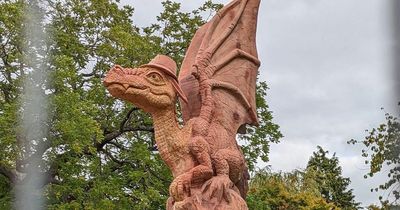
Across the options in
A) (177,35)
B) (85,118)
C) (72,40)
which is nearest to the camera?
(85,118)

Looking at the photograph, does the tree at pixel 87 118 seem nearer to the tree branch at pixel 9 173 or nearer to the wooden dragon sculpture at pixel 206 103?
the tree branch at pixel 9 173

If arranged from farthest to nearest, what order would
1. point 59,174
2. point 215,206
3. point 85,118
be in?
point 59,174 → point 85,118 → point 215,206

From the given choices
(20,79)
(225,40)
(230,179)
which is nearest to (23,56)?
(20,79)

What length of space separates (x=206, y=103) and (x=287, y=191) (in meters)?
11.6

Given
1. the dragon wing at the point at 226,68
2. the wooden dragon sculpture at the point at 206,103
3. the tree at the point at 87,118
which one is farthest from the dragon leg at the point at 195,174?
the tree at the point at 87,118

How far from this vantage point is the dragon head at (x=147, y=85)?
4.55 meters

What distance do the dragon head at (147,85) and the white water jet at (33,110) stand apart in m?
5.10

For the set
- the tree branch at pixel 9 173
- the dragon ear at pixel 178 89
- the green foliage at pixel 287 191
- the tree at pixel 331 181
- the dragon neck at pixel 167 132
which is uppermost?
the tree at pixel 331 181

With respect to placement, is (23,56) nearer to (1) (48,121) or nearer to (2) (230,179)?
(1) (48,121)

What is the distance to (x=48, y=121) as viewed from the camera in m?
9.52

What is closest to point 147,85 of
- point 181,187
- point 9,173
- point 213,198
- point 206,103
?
point 206,103

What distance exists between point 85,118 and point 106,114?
181 centimetres

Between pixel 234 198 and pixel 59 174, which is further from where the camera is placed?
pixel 59 174

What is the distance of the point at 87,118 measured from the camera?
9383 mm
